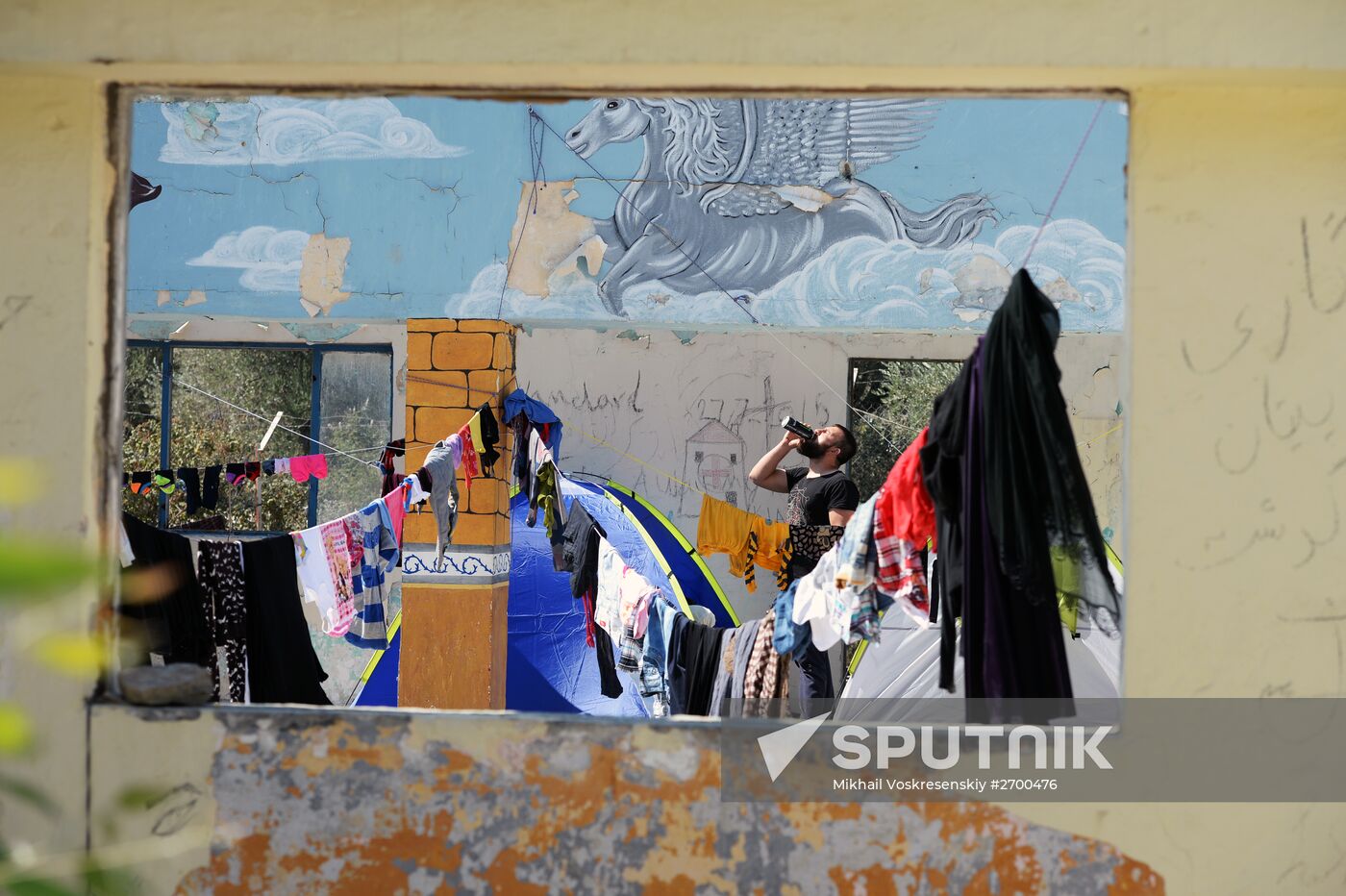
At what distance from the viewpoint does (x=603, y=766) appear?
11.6ft

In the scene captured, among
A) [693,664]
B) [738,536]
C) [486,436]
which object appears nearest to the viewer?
[693,664]

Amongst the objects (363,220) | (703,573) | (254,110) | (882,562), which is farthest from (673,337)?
(882,562)

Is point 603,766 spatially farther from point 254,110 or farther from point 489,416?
point 254,110

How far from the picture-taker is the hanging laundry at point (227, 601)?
595 cm

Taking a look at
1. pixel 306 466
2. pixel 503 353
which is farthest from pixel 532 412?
pixel 306 466

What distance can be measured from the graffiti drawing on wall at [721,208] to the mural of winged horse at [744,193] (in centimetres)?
1

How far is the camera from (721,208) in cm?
870

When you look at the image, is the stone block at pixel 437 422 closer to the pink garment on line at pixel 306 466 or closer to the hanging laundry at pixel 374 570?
the pink garment on line at pixel 306 466

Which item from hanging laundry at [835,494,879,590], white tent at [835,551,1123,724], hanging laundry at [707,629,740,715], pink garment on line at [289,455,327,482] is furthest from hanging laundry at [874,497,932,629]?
pink garment on line at [289,455,327,482]

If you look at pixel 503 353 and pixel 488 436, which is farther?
pixel 503 353

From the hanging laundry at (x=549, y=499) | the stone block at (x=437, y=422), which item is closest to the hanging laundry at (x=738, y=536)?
the hanging laundry at (x=549, y=499)

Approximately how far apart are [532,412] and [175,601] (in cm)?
282

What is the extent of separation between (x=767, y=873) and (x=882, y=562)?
1.09 m

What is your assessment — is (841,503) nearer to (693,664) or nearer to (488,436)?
(693,664)
